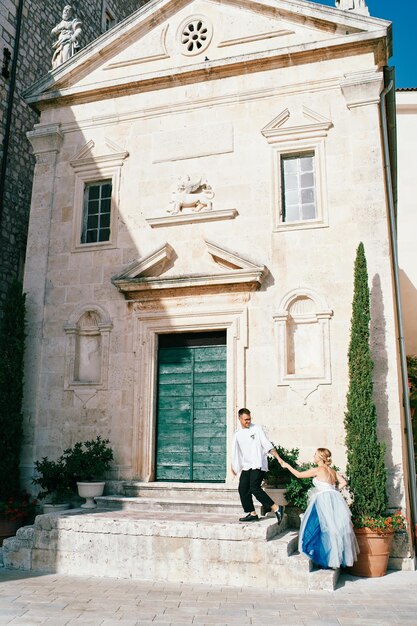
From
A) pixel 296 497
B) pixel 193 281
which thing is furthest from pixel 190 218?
pixel 296 497

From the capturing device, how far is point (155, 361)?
1080 centimetres

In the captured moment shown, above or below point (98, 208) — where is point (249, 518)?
below

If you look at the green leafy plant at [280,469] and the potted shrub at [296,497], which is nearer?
the potted shrub at [296,497]

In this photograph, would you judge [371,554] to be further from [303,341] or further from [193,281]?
[193,281]

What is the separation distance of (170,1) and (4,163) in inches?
185

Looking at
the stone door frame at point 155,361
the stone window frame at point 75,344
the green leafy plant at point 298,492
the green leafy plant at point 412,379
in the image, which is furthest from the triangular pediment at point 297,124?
the green leafy plant at point 412,379

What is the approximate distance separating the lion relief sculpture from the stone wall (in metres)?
4.17

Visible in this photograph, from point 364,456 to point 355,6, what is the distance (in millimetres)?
7777

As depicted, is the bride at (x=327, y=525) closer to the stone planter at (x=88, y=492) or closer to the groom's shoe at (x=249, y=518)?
the groom's shoe at (x=249, y=518)

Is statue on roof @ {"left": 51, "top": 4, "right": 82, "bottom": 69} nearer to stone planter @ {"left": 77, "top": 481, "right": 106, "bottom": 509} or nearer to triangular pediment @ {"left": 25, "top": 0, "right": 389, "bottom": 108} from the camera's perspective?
triangular pediment @ {"left": 25, "top": 0, "right": 389, "bottom": 108}

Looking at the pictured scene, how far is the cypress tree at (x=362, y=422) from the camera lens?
840 centimetres

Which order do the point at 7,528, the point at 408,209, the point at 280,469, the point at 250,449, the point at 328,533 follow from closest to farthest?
the point at 328,533 < the point at 250,449 < the point at 280,469 < the point at 7,528 < the point at 408,209

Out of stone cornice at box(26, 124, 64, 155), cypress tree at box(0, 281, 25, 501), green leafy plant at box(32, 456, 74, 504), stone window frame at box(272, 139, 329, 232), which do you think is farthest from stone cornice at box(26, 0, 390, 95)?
green leafy plant at box(32, 456, 74, 504)

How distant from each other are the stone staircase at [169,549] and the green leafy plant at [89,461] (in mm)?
1047
